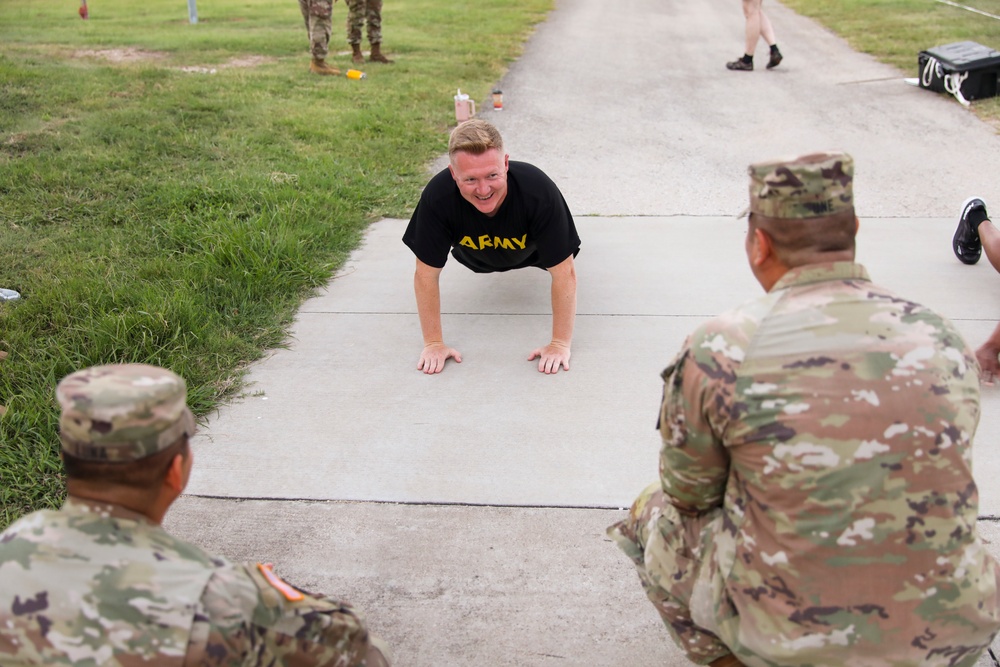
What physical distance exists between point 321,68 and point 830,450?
8.93 m

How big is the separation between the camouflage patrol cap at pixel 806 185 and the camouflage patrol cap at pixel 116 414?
120 cm

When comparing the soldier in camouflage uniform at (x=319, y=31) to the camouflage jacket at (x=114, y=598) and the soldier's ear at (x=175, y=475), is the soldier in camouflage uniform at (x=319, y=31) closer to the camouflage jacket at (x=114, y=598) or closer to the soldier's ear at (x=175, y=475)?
the soldier's ear at (x=175, y=475)

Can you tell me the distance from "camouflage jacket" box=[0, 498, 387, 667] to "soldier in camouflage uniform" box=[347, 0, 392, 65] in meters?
9.23

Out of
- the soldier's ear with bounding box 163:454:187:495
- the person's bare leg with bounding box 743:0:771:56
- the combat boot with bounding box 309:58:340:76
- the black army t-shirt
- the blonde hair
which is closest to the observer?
the soldier's ear with bounding box 163:454:187:495

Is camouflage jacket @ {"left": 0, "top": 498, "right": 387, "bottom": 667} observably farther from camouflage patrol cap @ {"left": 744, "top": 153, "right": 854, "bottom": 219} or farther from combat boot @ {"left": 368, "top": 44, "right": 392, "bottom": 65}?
combat boot @ {"left": 368, "top": 44, "right": 392, "bottom": 65}

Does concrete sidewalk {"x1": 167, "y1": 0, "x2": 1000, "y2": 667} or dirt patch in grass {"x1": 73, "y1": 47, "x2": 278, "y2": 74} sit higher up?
dirt patch in grass {"x1": 73, "y1": 47, "x2": 278, "y2": 74}

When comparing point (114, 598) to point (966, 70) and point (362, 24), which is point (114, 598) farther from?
point (362, 24)

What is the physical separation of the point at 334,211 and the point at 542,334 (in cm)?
208

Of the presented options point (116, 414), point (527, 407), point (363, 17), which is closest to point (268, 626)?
point (116, 414)

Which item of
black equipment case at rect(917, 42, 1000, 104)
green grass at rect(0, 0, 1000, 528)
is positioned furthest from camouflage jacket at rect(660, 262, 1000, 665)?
black equipment case at rect(917, 42, 1000, 104)

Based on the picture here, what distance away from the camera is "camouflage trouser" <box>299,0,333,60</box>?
9.27 m

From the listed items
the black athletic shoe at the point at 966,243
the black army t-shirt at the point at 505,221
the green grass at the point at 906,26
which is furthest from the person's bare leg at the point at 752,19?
the black army t-shirt at the point at 505,221

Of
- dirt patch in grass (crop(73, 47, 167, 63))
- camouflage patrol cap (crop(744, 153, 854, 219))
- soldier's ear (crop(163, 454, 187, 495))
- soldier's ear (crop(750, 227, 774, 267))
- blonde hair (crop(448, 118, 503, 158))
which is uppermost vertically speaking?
camouflage patrol cap (crop(744, 153, 854, 219))

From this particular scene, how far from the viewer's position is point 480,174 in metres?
3.54
